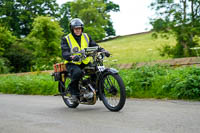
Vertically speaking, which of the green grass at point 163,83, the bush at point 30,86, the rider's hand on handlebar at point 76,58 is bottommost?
the bush at point 30,86

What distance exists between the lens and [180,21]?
25.1m

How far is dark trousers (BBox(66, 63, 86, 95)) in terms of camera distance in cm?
713

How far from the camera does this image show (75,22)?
7203 mm

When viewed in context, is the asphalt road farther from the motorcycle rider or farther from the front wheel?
the motorcycle rider

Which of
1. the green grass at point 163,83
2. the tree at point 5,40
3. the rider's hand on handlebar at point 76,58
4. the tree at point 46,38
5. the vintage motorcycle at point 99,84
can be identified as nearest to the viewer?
the vintage motorcycle at point 99,84

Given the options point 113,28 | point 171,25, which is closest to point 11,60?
point 171,25

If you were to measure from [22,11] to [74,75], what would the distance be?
64.3 m

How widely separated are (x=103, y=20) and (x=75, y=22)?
6644 cm

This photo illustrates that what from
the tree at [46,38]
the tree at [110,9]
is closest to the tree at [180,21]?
the tree at [46,38]

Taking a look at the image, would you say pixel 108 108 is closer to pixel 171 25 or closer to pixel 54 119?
pixel 54 119

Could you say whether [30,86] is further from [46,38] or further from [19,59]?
[19,59]

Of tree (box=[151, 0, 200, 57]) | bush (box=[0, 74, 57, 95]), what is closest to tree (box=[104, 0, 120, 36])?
tree (box=[151, 0, 200, 57])

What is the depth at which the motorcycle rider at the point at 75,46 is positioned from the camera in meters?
7.16

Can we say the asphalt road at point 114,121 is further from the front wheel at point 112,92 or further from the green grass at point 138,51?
the green grass at point 138,51
